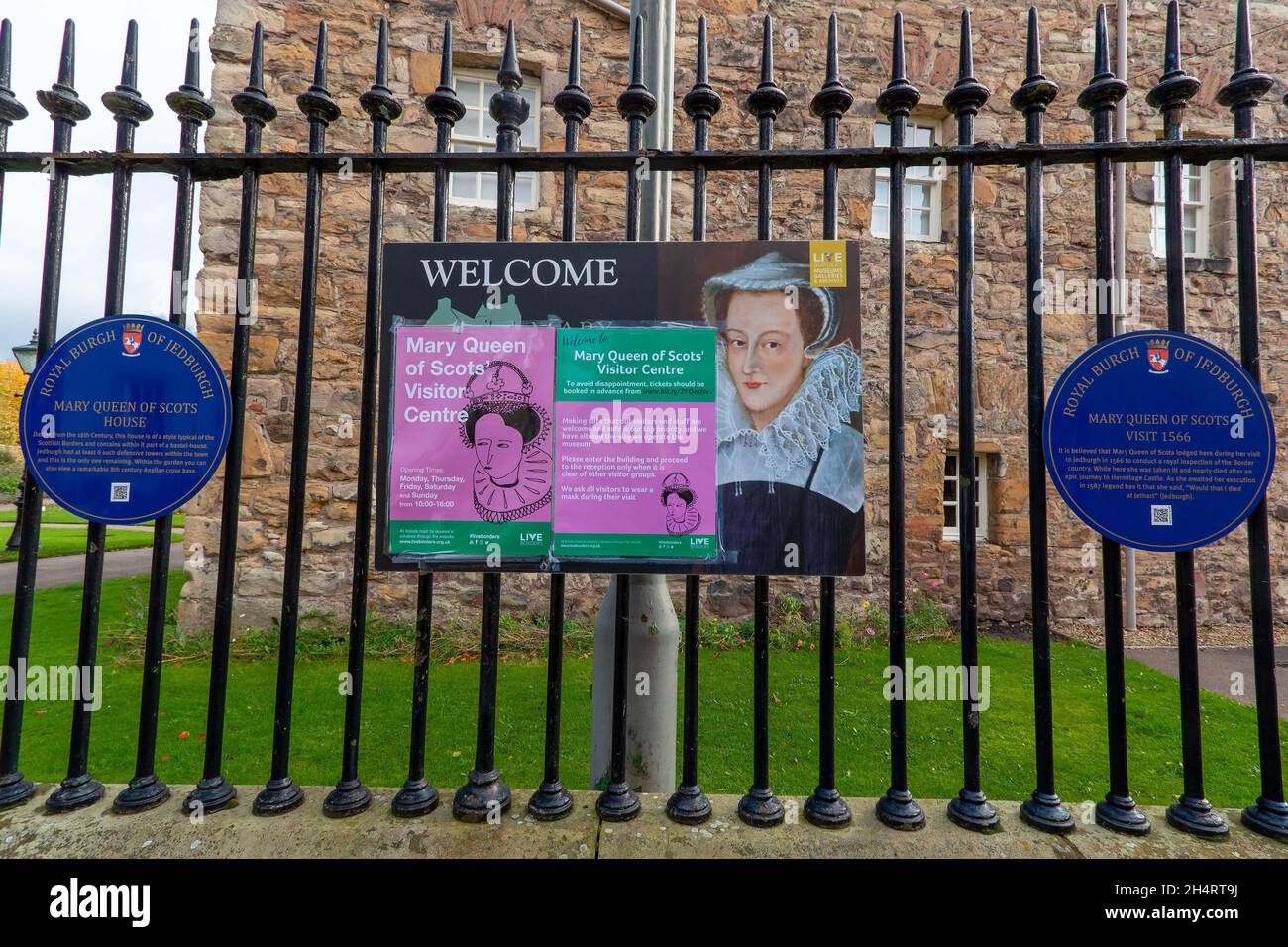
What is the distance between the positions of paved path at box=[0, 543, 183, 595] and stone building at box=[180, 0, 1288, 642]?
199 inches

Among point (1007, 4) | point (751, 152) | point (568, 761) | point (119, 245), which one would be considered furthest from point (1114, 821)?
point (1007, 4)

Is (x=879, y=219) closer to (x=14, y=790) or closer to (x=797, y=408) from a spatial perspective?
(x=797, y=408)

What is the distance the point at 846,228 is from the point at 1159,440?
5787 millimetres

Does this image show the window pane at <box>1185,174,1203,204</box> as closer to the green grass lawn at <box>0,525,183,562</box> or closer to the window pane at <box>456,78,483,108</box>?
the window pane at <box>456,78,483,108</box>

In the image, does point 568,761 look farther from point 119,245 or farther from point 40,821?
point 119,245

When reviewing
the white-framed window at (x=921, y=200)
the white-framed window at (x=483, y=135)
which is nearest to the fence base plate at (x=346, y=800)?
the white-framed window at (x=483, y=135)

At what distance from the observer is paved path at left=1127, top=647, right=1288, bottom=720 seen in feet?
17.1

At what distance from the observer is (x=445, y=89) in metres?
1.83

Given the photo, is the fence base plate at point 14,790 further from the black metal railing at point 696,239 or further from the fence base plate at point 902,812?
the fence base plate at point 902,812

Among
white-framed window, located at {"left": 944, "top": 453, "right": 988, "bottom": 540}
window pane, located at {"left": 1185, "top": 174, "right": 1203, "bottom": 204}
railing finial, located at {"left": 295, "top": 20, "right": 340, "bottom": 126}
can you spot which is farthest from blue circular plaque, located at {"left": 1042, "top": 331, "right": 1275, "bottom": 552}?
window pane, located at {"left": 1185, "top": 174, "right": 1203, "bottom": 204}

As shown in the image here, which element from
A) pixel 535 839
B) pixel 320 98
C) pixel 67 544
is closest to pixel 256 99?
pixel 320 98

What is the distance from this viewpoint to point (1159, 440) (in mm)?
1721

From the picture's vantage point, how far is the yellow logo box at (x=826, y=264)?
5.82ft

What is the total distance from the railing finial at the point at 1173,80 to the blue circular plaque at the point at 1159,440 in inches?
24.4
